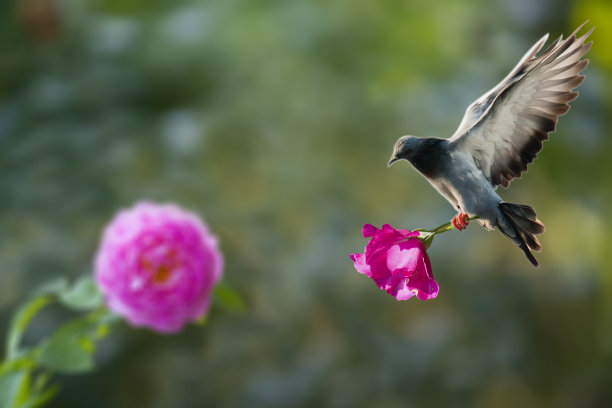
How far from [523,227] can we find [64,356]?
327 mm

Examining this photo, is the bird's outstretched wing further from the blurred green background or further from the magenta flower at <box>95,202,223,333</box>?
the blurred green background

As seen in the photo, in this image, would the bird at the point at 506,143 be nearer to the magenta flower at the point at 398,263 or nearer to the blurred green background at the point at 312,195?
the magenta flower at the point at 398,263

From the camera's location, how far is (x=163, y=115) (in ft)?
3.62

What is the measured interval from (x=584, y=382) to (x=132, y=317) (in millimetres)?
884

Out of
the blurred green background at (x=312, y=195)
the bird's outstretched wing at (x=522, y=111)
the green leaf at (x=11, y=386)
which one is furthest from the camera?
the blurred green background at (x=312, y=195)

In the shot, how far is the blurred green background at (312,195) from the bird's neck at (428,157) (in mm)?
869

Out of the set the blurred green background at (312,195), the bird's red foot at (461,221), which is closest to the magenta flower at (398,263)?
the bird's red foot at (461,221)

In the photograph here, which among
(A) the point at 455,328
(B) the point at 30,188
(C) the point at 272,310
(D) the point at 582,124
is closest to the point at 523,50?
(D) the point at 582,124

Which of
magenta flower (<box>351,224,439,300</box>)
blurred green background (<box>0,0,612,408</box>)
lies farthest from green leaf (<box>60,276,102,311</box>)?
blurred green background (<box>0,0,612,408</box>)

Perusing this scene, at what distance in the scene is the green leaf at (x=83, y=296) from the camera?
1.40 feet

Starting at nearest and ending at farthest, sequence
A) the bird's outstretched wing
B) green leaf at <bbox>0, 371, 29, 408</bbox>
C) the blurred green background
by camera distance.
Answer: the bird's outstretched wing < green leaf at <bbox>0, 371, 29, 408</bbox> < the blurred green background

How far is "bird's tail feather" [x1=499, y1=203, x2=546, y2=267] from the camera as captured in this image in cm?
15

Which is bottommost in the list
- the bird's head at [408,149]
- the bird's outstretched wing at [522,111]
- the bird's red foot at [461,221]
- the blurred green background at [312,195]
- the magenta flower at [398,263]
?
the blurred green background at [312,195]

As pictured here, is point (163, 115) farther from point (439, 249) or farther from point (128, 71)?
point (439, 249)
